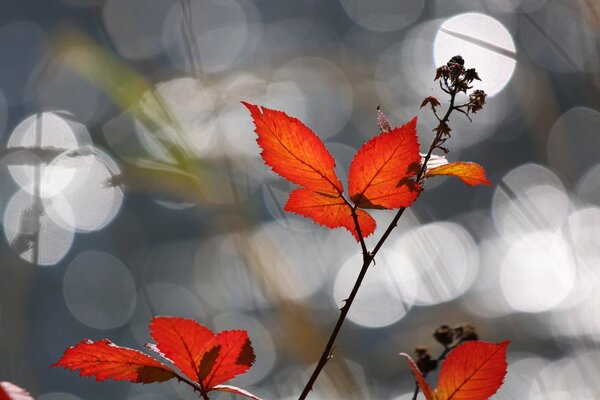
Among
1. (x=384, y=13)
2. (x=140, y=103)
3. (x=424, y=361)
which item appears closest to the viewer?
(x=424, y=361)

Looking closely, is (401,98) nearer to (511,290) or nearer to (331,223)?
(511,290)

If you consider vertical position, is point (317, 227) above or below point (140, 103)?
below

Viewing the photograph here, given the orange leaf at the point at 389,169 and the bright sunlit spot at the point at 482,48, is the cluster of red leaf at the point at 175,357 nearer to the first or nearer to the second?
the orange leaf at the point at 389,169

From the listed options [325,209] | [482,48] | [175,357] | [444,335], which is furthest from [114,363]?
[482,48]

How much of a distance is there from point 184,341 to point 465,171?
17 cm

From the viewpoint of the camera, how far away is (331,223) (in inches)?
17.0

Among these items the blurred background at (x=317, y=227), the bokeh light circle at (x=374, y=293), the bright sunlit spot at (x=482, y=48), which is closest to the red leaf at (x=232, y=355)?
the blurred background at (x=317, y=227)

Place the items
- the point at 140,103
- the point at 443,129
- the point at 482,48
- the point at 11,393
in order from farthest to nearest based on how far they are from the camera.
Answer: the point at 482,48 → the point at 140,103 → the point at 443,129 → the point at 11,393

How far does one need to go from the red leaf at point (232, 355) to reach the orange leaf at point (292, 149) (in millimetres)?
85

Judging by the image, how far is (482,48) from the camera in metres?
4.38

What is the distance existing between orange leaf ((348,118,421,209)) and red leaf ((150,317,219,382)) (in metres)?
0.11

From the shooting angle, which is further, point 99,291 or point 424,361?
point 99,291

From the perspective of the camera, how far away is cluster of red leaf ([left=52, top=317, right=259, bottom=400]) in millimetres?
376

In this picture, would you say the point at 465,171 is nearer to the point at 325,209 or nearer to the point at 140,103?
the point at 325,209
